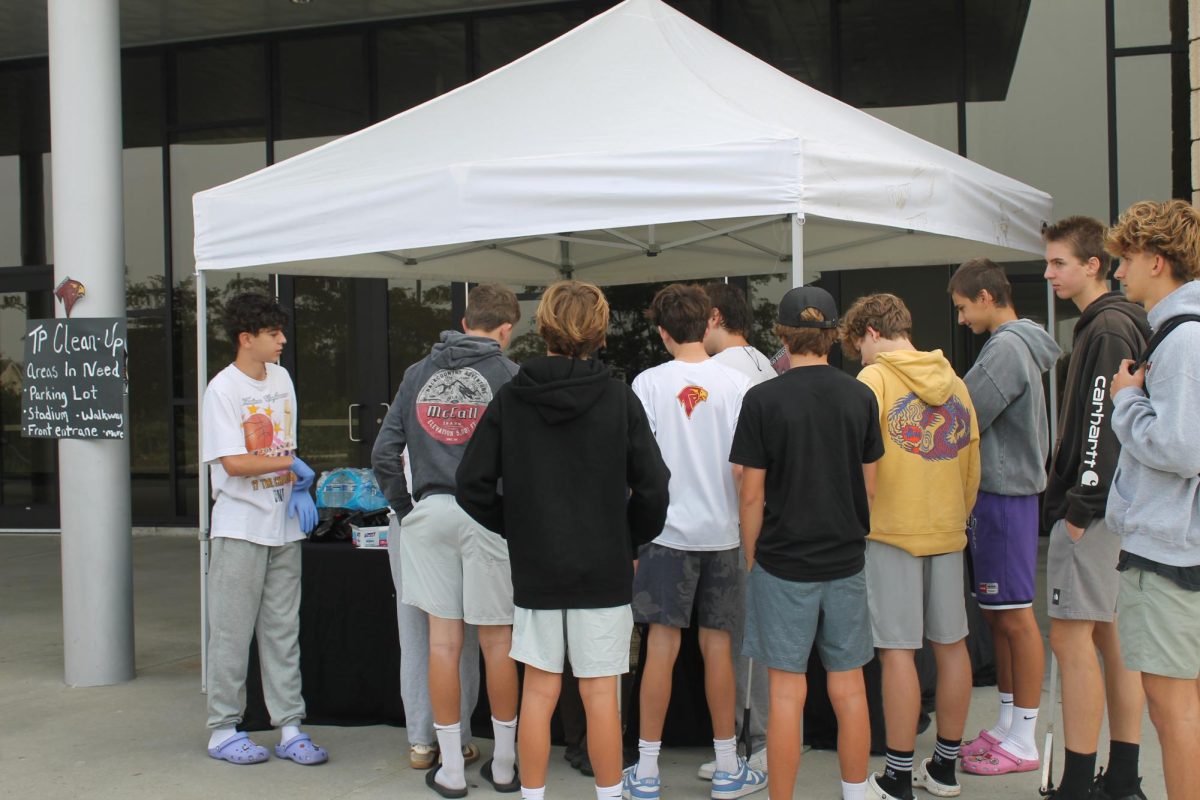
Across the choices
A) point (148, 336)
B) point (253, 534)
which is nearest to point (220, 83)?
point (148, 336)

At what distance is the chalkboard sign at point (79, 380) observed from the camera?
5.01 metres

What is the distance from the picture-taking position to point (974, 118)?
27.2 ft

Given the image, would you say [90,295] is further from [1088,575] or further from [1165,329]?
[1165,329]

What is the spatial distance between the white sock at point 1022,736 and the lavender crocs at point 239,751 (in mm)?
2681

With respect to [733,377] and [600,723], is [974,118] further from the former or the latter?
[600,723]

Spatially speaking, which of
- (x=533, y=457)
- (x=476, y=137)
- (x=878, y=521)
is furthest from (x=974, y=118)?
(x=533, y=457)

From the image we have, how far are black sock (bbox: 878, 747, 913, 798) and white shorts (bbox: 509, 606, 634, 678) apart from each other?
952 mm

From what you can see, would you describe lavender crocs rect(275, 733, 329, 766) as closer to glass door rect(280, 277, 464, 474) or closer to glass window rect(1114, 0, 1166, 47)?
glass door rect(280, 277, 464, 474)

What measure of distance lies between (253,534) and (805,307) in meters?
2.16

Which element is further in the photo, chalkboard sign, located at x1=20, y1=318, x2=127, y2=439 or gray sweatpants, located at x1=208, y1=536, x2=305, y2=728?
chalkboard sign, located at x1=20, y1=318, x2=127, y2=439

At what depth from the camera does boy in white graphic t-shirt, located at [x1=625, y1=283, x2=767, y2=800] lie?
3.45m

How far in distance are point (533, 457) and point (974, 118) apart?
6.58 meters

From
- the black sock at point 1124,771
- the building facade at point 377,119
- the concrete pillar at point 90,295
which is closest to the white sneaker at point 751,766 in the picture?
the black sock at point 1124,771

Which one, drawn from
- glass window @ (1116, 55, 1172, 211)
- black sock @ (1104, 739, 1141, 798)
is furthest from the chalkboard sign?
glass window @ (1116, 55, 1172, 211)
